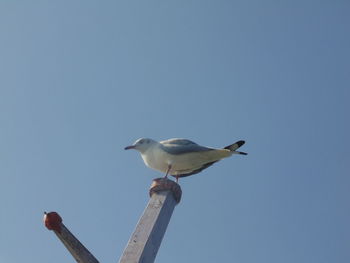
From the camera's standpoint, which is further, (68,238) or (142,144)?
(142,144)

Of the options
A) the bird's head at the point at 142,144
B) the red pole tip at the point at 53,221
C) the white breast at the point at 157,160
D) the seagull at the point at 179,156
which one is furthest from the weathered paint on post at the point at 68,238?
the bird's head at the point at 142,144

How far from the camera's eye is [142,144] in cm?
471

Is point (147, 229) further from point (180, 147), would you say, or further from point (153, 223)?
point (180, 147)

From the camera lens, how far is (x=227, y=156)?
464cm

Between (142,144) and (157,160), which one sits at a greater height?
(142,144)

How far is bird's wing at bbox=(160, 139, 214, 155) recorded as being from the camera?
4273 millimetres

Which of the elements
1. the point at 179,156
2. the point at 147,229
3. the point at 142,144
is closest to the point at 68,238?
the point at 147,229

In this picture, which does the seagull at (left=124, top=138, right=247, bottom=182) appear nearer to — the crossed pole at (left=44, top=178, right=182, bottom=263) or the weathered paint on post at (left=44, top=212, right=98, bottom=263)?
the crossed pole at (left=44, top=178, right=182, bottom=263)

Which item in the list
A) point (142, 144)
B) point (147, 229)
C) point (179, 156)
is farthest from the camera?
point (142, 144)

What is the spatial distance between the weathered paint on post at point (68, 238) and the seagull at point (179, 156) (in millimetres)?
1925

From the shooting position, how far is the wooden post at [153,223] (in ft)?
8.05

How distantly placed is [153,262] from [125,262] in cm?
16

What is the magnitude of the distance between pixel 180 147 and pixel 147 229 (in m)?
1.75

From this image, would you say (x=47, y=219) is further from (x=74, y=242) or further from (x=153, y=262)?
(x=153, y=262)
